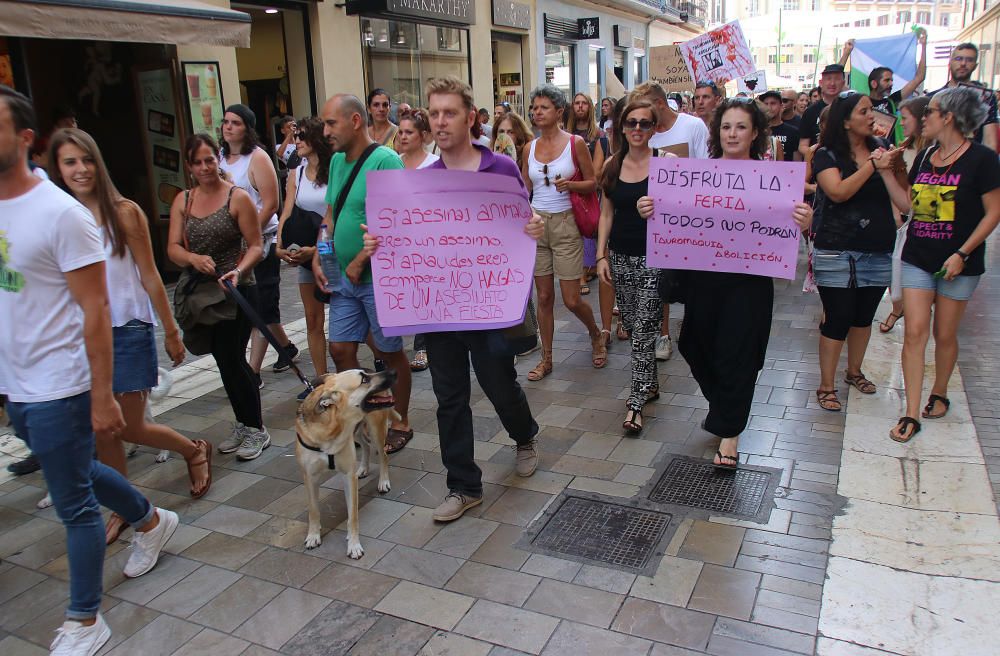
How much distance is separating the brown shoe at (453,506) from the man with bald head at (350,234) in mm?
928

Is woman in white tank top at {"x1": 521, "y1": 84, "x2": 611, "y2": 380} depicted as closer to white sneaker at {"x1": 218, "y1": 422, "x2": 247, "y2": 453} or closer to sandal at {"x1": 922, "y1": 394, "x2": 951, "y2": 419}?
white sneaker at {"x1": 218, "y1": 422, "x2": 247, "y2": 453}

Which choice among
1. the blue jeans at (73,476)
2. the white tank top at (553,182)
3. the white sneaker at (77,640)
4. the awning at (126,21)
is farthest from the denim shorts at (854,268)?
the awning at (126,21)

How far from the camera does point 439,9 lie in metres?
15.3

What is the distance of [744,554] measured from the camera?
3525 mm

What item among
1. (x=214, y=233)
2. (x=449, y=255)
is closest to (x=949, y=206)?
(x=449, y=255)

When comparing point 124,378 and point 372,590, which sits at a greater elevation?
point 124,378

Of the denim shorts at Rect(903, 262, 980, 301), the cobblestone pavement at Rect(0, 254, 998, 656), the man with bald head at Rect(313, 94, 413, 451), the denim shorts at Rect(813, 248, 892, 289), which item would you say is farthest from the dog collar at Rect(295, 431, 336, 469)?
the denim shorts at Rect(903, 262, 980, 301)

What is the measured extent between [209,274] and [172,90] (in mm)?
6151

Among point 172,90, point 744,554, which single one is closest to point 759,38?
point 172,90

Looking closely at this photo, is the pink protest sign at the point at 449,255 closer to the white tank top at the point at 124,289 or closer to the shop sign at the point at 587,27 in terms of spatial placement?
the white tank top at the point at 124,289

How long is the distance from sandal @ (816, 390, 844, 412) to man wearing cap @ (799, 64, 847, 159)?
391 cm

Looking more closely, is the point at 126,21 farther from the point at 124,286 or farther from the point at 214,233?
the point at 124,286

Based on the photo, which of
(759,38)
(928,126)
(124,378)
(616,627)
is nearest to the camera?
(616,627)

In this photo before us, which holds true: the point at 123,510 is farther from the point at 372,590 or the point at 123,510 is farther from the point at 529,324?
the point at 529,324
